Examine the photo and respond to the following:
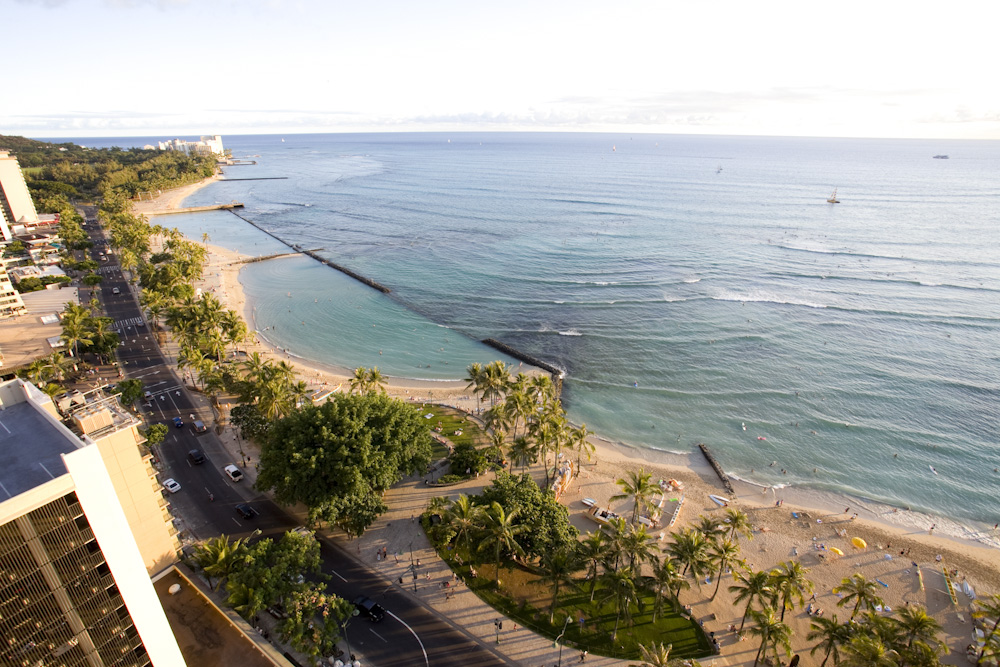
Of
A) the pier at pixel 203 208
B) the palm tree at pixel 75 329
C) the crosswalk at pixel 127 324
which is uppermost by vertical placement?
the pier at pixel 203 208

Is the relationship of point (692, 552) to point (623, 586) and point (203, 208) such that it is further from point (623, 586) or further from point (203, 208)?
point (203, 208)

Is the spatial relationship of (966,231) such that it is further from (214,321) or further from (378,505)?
(214,321)

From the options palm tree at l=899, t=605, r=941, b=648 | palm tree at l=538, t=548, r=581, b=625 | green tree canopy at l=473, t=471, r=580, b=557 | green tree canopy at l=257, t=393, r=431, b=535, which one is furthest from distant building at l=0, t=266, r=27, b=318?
palm tree at l=899, t=605, r=941, b=648

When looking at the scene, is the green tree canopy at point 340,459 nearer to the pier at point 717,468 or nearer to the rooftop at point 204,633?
the rooftop at point 204,633

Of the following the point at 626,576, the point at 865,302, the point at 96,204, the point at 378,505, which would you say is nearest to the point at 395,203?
the point at 96,204

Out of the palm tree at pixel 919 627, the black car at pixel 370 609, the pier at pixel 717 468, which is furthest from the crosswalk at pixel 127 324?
the palm tree at pixel 919 627
